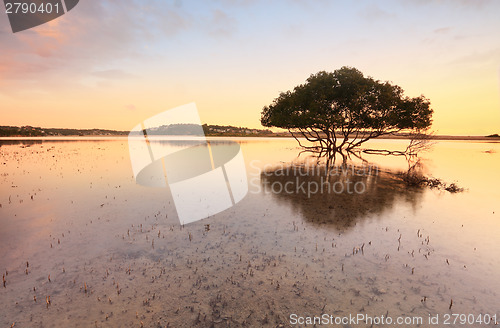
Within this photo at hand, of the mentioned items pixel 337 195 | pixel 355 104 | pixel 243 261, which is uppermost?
pixel 355 104

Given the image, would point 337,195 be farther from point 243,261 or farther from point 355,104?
point 355,104

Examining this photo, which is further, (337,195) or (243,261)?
(337,195)

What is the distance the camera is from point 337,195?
16906 millimetres

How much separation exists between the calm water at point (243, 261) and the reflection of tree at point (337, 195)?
0.18 metres

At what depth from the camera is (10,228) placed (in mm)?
10453

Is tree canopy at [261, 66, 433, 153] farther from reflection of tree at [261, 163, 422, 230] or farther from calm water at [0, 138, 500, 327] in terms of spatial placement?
calm water at [0, 138, 500, 327]

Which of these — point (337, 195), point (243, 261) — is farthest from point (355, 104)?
point (243, 261)

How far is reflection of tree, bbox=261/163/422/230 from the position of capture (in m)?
12.8

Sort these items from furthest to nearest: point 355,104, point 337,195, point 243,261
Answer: point 355,104, point 337,195, point 243,261

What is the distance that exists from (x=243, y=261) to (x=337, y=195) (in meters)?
11.4

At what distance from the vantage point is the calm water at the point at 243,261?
5.55 meters

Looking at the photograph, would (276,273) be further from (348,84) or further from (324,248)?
(348,84)

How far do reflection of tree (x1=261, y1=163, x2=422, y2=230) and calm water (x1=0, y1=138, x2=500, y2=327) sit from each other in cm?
18

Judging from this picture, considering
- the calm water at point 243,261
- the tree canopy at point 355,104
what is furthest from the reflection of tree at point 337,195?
the tree canopy at point 355,104
